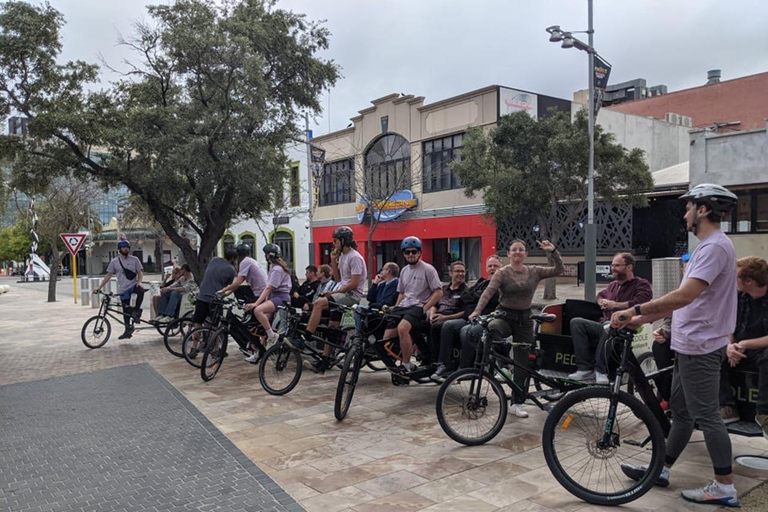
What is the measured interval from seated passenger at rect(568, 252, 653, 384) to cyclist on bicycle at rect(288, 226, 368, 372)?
3.11m

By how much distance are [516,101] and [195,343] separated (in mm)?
22985

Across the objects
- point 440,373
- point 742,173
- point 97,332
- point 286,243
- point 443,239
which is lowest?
point 97,332

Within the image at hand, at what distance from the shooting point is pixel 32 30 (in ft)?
37.5

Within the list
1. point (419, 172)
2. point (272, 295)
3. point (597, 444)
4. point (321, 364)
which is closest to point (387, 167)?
point (419, 172)

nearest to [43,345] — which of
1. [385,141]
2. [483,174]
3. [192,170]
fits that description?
[192,170]

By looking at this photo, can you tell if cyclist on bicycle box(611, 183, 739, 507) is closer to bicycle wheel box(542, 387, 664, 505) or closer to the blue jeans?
bicycle wheel box(542, 387, 664, 505)

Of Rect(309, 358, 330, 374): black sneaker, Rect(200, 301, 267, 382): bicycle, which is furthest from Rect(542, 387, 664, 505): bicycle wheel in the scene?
Rect(200, 301, 267, 382): bicycle

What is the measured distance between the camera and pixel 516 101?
28359 mm

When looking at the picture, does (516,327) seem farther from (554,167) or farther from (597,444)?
(554,167)

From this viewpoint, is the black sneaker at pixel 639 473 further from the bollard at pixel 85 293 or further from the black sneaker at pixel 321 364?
the bollard at pixel 85 293

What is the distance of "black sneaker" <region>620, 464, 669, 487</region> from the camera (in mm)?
4008

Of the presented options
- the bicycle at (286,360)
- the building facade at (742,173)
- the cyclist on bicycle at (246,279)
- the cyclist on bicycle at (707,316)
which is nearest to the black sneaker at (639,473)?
the cyclist on bicycle at (707,316)

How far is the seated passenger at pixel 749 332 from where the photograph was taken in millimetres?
4309

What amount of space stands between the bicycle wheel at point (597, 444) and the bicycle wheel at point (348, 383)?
244 centimetres
